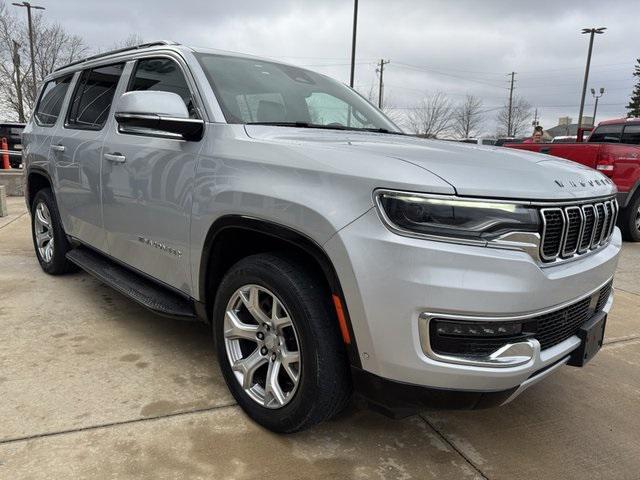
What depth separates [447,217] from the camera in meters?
1.87

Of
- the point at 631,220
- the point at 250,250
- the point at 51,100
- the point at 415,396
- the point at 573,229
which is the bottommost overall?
the point at 631,220

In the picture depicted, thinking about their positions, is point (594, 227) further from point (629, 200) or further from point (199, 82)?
point (629, 200)

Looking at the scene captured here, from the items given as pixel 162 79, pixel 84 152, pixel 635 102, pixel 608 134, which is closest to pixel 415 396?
pixel 162 79

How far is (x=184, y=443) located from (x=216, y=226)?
1.02 metres

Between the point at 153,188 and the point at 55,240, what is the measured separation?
2.29 m

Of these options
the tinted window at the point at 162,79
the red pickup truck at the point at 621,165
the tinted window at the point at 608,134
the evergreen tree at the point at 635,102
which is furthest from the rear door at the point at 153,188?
the evergreen tree at the point at 635,102

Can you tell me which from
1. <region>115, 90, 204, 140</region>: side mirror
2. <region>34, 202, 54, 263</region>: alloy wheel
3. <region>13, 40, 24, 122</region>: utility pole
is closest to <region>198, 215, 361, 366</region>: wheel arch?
<region>115, 90, 204, 140</region>: side mirror

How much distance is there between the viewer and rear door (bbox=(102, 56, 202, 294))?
2830 millimetres

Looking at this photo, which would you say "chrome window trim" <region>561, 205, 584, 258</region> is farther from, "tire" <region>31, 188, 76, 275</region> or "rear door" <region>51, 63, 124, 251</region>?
"tire" <region>31, 188, 76, 275</region>

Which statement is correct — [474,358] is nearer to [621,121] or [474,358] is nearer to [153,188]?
[153,188]

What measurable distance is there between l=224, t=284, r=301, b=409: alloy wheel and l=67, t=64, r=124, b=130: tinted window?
2036mm

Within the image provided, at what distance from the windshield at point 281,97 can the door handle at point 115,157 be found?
0.80m

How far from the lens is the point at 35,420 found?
2523 millimetres

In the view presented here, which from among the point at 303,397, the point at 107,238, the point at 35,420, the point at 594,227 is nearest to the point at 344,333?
the point at 303,397
